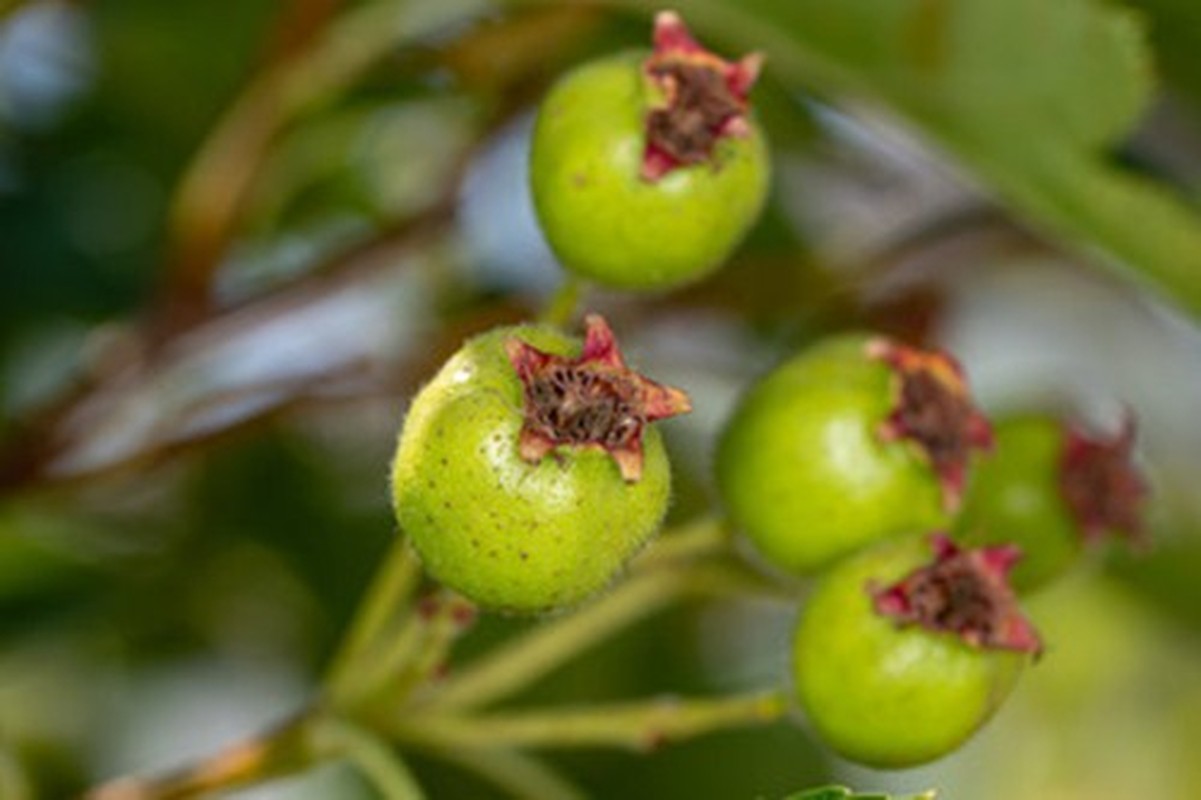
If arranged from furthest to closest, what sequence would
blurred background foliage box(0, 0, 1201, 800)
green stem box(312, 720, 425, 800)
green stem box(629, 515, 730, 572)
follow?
blurred background foliage box(0, 0, 1201, 800), green stem box(629, 515, 730, 572), green stem box(312, 720, 425, 800)

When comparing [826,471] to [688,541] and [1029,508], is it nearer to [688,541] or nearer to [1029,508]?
[688,541]

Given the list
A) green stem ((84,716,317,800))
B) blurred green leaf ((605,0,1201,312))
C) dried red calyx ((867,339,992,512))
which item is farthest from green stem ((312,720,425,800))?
blurred green leaf ((605,0,1201,312))

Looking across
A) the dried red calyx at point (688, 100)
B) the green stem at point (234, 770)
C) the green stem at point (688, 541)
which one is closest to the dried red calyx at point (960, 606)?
the green stem at point (688, 541)

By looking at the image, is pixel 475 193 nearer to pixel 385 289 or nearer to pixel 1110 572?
pixel 385 289

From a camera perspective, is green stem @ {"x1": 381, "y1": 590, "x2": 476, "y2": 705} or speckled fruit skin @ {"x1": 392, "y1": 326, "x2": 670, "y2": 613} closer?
speckled fruit skin @ {"x1": 392, "y1": 326, "x2": 670, "y2": 613}

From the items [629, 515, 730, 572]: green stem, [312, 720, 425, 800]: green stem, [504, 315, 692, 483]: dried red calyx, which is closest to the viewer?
[504, 315, 692, 483]: dried red calyx

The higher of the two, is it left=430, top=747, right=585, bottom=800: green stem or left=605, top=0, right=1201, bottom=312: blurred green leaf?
left=605, top=0, right=1201, bottom=312: blurred green leaf

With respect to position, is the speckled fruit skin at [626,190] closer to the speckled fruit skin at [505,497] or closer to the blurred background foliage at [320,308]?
the speckled fruit skin at [505,497]

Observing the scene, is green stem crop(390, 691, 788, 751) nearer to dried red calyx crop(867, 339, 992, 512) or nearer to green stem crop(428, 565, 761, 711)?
green stem crop(428, 565, 761, 711)
